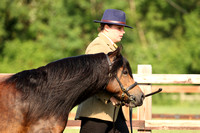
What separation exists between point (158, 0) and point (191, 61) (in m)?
7.43

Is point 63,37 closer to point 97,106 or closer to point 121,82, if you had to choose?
point 97,106

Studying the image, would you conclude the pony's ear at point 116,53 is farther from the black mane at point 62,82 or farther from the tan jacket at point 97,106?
the tan jacket at point 97,106

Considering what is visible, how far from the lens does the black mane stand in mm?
3576

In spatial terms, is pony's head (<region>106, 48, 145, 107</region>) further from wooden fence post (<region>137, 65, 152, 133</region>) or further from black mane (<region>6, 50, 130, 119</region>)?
wooden fence post (<region>137, 65, 152, 133</region>)

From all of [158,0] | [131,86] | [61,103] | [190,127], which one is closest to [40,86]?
[61,103]

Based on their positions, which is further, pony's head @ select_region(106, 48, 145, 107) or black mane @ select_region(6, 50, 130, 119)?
pony's head @ select_region(106, 48, 145, 107)

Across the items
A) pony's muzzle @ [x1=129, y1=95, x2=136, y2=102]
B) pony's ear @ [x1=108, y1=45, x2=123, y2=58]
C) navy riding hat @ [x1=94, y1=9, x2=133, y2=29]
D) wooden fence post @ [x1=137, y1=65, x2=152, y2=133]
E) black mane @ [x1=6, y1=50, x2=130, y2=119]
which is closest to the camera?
black mane @ [x1=6, y1=50, x2=130, y2=119]

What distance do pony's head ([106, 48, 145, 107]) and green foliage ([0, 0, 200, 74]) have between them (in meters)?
18.7

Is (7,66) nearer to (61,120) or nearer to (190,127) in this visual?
(190,127)

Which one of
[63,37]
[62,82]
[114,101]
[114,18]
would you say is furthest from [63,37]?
[62,82]

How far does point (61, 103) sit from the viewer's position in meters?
3.69

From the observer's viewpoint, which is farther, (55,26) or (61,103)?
(55,26)

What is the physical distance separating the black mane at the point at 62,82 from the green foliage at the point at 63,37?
1875 cm

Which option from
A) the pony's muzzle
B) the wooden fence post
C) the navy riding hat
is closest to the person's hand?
the pony's muzzle
